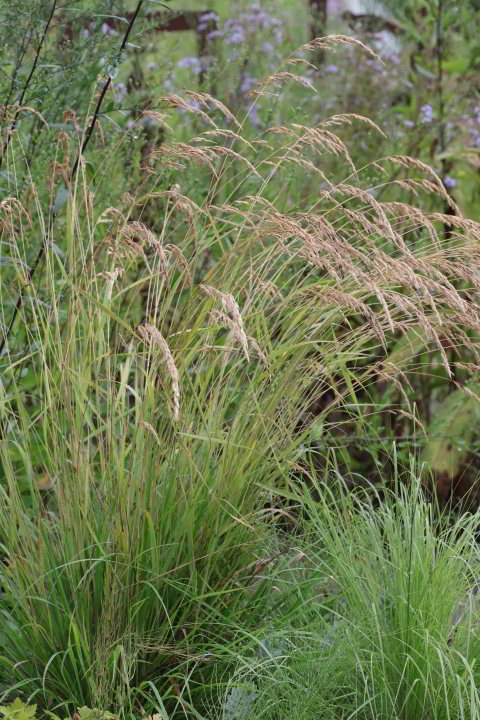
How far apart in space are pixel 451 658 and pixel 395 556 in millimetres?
236

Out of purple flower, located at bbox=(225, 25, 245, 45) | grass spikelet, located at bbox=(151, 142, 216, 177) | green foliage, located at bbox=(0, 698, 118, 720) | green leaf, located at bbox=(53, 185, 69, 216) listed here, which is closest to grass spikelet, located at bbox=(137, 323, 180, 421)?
grass spikelet, located at bbox=(151, 142, 216, 177)

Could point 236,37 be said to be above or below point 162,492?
above

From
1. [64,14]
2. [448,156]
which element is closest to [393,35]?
[448,156]

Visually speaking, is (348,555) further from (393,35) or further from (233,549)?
(393,35)

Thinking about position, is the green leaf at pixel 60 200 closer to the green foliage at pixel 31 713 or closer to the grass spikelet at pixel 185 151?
the grass spikelet at pixel 185 151

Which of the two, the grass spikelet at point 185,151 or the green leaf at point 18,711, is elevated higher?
the grass spikelet at point 185,151

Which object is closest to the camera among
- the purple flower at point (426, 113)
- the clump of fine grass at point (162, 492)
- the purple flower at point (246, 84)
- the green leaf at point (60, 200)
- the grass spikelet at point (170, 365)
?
the grass spikelet at point (170, 365)

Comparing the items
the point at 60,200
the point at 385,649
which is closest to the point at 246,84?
the point at 60,200

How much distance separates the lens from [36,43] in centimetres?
278

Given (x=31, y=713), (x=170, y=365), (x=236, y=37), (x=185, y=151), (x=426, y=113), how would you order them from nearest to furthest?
(x=170, y=365) → (x=31, y=713) → (x=185, y=151) → (x=426, y=113) → (x=236, y=37)

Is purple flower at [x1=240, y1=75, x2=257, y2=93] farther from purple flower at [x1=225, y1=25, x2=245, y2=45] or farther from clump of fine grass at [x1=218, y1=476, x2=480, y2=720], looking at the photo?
clump of fine grass at [x1=218, y1=476, x2=480, y2=720]

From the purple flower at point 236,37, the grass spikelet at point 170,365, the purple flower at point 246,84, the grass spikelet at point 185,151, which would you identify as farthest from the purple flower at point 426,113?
the grass spikelet at point 170,365

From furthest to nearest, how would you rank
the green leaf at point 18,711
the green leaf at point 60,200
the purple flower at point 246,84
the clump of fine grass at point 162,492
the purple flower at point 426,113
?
the purple flower at point 246,84 < the purple flower at point 426,113 < the green leaf at point 60,200 < the clump of fine grass at point 162,492 < the green leaf at point 18,711

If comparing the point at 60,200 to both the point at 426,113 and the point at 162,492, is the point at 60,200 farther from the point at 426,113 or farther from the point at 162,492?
the point at 426,113
